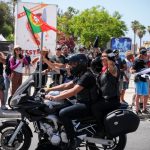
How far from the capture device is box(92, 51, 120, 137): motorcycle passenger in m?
6.42

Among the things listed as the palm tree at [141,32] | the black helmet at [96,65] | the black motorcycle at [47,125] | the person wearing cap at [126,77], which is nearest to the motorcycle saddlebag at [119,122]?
the black motorcycle at [47,125]

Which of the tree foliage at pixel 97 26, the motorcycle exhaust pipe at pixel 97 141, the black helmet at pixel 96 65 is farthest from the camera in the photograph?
the tree foliage at pixel 97 26

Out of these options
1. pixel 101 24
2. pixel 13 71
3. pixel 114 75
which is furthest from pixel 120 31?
pixel 114 75

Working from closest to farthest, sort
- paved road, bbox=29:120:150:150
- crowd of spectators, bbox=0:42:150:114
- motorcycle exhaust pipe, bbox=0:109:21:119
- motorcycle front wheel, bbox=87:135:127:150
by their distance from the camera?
motorcycle front wheel, bbox=87:135:127:150, paved road, bbox=29:120:150:150, motorcycle exhaust pipe, bbox=0:109:21:119, crowd of spectators, bbox=0:42:150:114

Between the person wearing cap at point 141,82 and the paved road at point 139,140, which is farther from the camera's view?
the person wearing cap at point 141,82

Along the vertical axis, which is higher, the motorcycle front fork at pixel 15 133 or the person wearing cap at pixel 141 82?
the person wearing cap at pixel 141 82

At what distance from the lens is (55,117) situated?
6.34 metres

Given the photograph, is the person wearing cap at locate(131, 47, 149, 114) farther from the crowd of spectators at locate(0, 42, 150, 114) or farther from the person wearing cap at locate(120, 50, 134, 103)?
the person wearing cap at locate(120, 50, 134, 103)

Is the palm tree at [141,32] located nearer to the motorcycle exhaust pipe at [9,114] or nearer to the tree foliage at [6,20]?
the tree foliage at [6,20]

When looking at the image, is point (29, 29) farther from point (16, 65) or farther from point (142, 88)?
point (142, 88)

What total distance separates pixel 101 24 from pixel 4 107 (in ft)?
167

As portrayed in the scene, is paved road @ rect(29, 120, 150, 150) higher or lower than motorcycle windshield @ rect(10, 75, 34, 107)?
lower

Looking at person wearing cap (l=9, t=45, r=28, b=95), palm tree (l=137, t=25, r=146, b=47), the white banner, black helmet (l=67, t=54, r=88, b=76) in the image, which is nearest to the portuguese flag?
person wearing cap (l=9, t=45, r=28, b=95)

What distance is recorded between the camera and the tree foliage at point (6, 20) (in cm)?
6944
